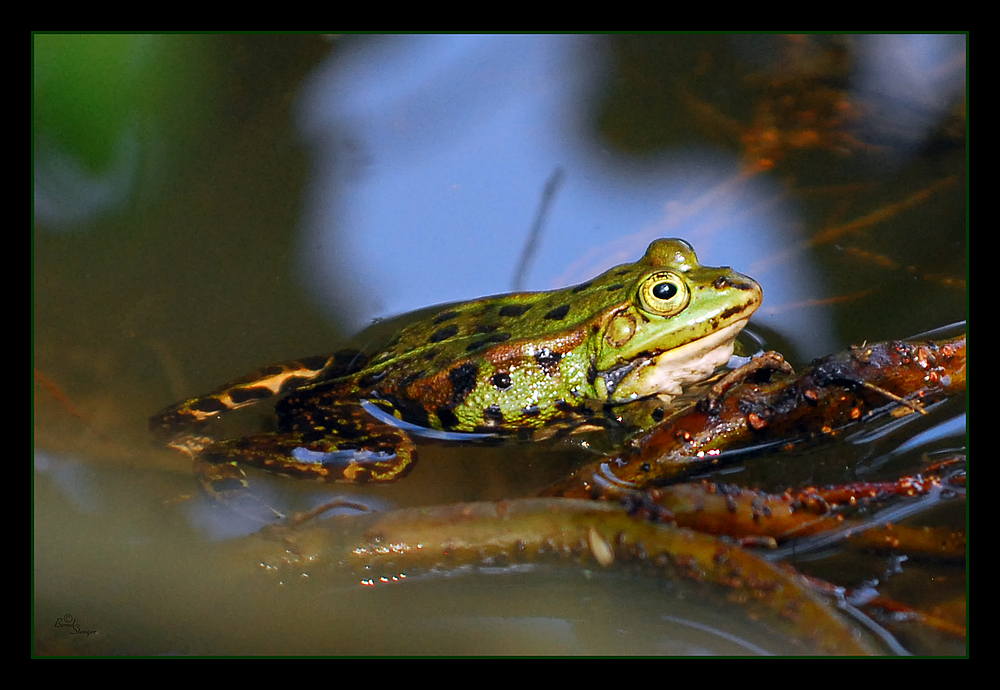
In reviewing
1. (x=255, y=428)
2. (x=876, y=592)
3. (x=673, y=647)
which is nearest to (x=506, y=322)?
(x=255, y=428)

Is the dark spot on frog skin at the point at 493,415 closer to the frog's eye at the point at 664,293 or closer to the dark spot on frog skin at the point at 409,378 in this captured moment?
the dark spot on frog skin at the point at 409,378

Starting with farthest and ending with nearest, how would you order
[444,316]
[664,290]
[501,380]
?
1. [444,316]
2. [501,380]
3. [664,290]

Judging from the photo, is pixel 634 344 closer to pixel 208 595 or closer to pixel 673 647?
pixel 673 647

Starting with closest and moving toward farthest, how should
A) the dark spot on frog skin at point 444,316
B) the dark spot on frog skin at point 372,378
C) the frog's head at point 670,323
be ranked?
the frog's head at point 670,323 < the dark spot on frog skin at point 372,378 < the dark spot on frog skin at point 444,316

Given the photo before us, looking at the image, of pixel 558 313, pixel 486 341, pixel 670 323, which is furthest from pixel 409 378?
pixel 670 323

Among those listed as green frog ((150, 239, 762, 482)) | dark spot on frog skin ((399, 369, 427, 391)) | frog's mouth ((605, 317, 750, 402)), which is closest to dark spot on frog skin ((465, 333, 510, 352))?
green frog ((150, 239, 762, 482))

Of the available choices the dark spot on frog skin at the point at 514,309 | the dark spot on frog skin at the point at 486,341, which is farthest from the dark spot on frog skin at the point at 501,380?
the dark spot on frog skin at the point at 514,309

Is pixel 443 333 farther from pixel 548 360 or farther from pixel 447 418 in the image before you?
pixel 548 360

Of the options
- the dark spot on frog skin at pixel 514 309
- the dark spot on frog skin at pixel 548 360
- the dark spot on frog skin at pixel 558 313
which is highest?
the dark spot on frog skin at pixel 514 309
